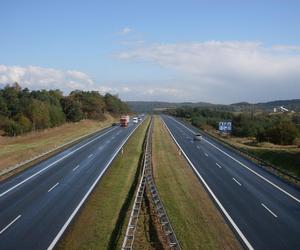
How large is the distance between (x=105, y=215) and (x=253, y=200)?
944 cm

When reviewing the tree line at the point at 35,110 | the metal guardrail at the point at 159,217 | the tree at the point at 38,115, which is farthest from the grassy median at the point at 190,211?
the tree at the point at 38,115

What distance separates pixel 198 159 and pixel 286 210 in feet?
77.2

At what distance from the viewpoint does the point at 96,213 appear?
25.2 metres

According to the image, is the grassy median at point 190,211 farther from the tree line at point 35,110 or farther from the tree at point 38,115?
the tree at point 38,115

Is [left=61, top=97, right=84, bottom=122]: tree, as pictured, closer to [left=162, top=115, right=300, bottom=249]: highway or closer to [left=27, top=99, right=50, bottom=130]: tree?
[left=27, top=99, right=50, bottom=130]: tree

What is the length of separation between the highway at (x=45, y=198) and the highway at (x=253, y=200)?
8.22 meters

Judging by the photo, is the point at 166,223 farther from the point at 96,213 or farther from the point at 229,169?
the point at 229,169

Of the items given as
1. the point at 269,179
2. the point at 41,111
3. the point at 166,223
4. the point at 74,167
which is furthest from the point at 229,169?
the point at 41,111

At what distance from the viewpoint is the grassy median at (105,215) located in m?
20.0

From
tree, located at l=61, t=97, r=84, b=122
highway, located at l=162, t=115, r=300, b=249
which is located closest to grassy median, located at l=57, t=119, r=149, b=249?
highway, located at l=162, t=115, r=300, b=249

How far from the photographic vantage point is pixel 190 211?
25.7m

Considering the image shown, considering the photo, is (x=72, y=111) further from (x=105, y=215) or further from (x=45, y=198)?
→ (x=105, y=215)

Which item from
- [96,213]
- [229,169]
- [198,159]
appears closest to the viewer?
[96,213]

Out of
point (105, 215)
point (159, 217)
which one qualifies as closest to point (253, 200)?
point (159, 217)
